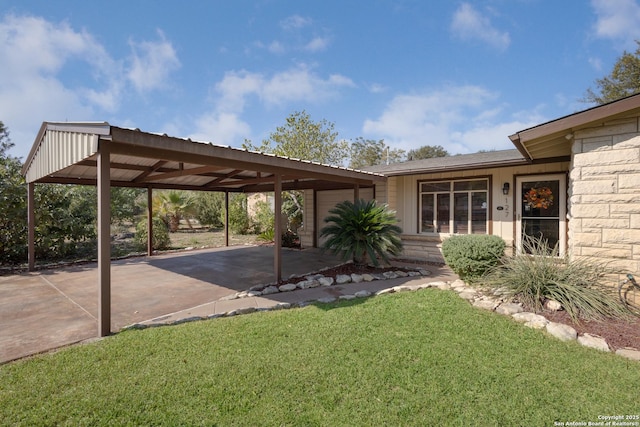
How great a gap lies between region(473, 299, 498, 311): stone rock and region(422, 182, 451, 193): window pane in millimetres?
4268

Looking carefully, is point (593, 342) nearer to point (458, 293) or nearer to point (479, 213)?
point (458, 293)

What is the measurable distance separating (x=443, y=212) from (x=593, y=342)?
5.31 m

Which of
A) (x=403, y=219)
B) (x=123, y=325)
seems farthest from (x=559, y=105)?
(x=123, y=325)

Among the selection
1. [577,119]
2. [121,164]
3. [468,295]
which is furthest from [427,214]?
[121,164]

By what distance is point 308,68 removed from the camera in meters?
14.3

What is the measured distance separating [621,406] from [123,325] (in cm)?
548

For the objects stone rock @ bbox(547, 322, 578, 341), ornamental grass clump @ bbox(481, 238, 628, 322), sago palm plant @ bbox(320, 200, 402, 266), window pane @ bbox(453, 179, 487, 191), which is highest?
window pane @ bbox(453, 179, 487, 191)

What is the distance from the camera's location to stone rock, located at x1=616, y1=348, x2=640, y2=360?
3.21 metres

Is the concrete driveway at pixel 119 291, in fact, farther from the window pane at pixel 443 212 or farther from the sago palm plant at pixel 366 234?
the window pane at pixel 443 212

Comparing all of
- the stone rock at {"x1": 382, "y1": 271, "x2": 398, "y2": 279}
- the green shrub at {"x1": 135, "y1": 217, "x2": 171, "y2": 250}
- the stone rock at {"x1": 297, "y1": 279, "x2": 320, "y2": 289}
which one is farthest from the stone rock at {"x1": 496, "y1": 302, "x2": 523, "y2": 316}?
the green shrub at {"x1": 135, "y1": 217, "x2": 171, "y2": 250}

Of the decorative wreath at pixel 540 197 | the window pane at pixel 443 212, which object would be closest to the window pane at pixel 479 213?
the window pane at pixel 443 212

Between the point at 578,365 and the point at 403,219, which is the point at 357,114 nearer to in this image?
the point at 403,219

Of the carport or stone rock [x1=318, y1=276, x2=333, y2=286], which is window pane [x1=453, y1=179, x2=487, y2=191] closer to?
the carport

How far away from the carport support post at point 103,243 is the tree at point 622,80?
2348 centimetres
